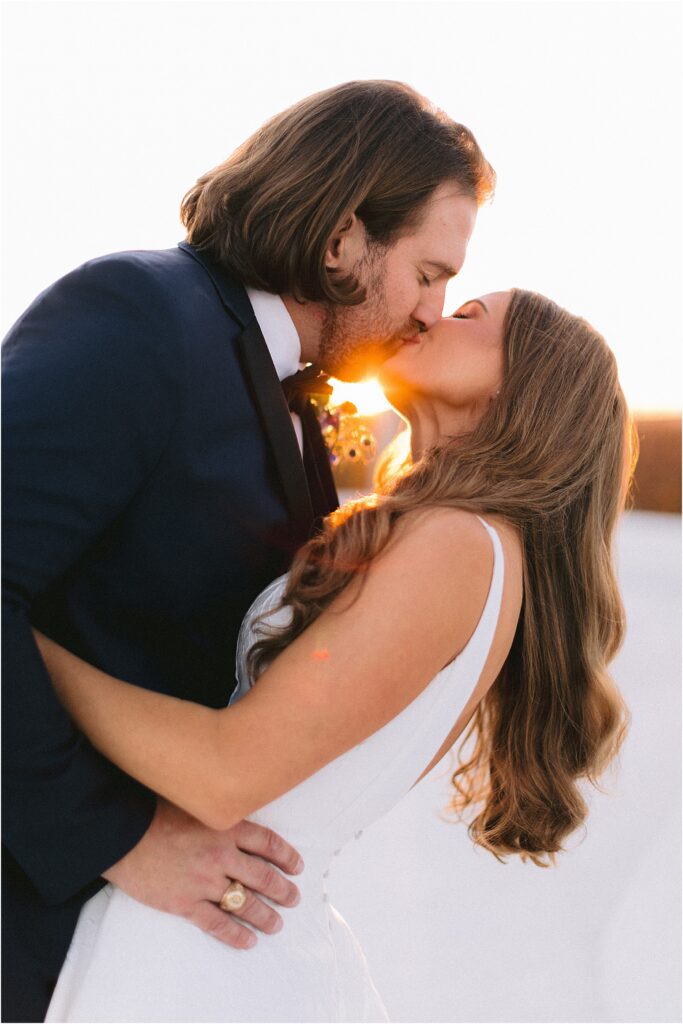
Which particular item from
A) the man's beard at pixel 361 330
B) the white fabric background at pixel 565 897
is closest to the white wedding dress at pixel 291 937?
the man's beard at pixel 361 330

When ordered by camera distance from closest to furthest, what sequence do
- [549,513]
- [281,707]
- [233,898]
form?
[281,707] → [233,898] → [549,513]

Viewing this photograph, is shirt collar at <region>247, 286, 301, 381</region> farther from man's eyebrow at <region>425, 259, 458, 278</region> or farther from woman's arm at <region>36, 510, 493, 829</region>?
woman's arm at <region>36, 510, 493, 829</region>

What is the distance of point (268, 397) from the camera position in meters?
1.48

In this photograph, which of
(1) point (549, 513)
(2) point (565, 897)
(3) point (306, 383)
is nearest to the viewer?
(1) point (549, 513)

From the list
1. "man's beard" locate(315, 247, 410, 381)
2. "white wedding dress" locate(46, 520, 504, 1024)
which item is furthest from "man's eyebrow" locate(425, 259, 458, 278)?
"white wedding dress" locate(46, 520, 504, 1024)

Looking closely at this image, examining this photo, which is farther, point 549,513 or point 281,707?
point 549,513

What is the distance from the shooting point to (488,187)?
1.93m

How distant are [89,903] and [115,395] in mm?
807

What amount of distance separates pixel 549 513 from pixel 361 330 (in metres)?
0.55

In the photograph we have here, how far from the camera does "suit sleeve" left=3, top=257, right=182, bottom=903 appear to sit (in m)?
1.15

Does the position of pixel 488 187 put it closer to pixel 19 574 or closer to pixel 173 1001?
pixel 19 574

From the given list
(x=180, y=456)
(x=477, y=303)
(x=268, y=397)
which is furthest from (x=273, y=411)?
(x=477, y=303)

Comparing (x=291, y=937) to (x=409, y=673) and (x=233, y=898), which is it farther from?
(x=409, y=673)

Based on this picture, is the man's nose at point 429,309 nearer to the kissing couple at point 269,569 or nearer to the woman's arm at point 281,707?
the kissing couple at point 269,569
